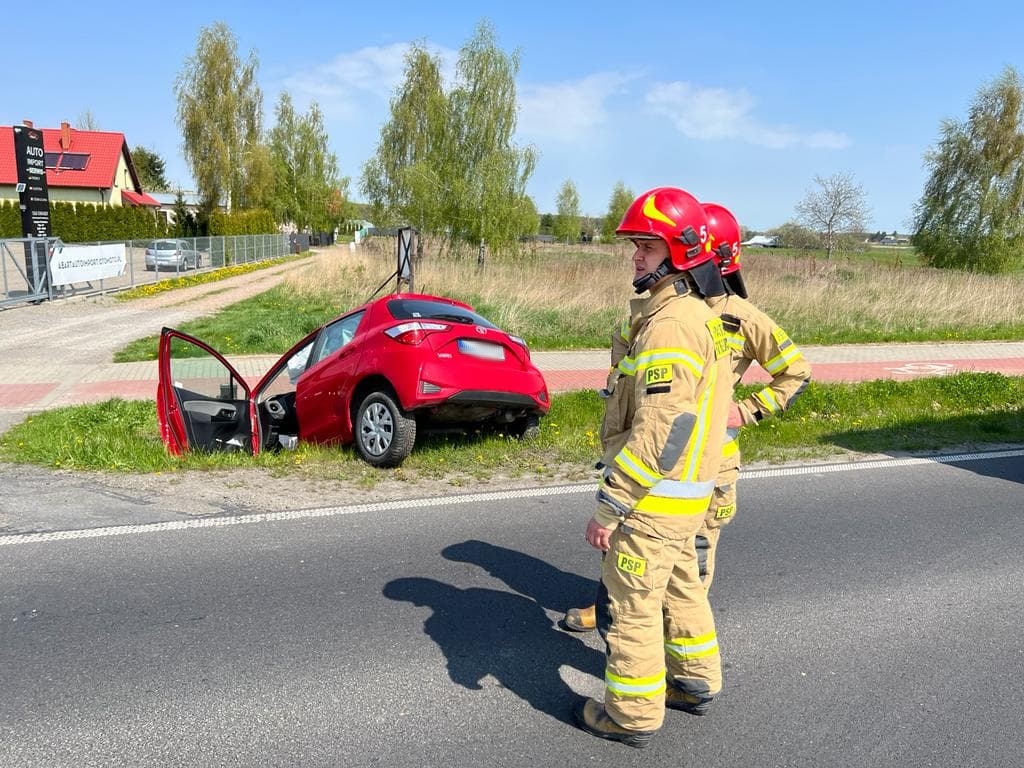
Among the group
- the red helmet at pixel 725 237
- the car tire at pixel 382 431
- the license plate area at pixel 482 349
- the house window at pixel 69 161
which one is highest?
the house window at pixel 69 161

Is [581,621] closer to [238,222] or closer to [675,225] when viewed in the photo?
[675,225]

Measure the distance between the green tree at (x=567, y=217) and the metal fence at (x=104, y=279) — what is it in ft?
139

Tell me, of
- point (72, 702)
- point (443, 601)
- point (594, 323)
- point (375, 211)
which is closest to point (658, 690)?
point (443, 601)

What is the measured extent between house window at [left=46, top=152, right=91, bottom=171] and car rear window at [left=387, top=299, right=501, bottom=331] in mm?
61737

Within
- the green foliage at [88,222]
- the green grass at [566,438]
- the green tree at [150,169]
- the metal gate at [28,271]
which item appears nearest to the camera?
the green grass at [566,438]

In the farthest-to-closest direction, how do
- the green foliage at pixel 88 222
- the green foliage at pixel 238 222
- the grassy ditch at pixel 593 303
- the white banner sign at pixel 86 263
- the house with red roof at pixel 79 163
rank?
the house with red roof at pixel 79 163
the green foliage at pixel 238 222
the green foliage at pixel 88 222
the white banner sign at pixel 86 263
the grassy ditch at pixel 593 303

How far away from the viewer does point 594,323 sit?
16.0 m

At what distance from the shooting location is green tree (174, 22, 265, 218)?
169 feet

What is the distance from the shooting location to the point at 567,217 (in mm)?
81438

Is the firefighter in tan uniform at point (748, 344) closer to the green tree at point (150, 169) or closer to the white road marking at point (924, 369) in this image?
the white road marking at point (924, 369)

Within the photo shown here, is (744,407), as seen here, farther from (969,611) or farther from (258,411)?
(258,411)

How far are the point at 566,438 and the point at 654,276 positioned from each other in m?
5.08

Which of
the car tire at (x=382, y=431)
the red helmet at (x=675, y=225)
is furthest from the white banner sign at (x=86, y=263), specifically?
the red helmet at (x=675, y=225)

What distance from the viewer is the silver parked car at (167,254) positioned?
97.2ft
